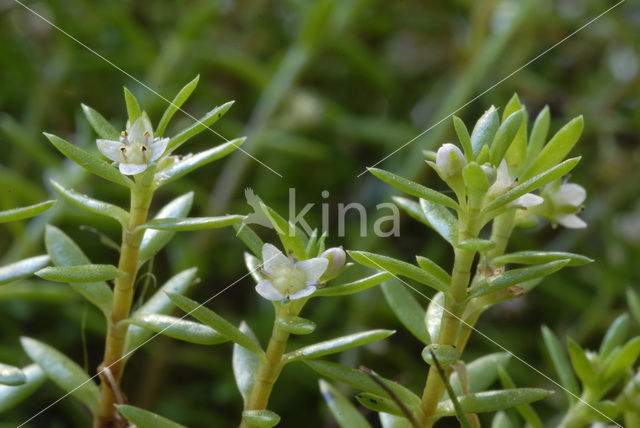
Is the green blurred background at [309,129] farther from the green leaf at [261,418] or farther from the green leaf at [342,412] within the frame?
the green leaf at [261,418]

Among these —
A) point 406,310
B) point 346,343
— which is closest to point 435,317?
point 406,310

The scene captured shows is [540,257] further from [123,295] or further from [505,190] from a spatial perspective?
[123,295]

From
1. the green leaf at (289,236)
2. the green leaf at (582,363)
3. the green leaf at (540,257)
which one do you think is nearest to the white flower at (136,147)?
the green leaf at (289,236)

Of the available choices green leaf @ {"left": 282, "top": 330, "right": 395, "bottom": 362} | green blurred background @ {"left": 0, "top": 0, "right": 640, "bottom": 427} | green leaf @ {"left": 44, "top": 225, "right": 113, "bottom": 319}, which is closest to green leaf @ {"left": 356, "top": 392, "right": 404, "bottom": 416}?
green leaf @ {"left": 282, "top": 330, "right": 395, "bottom": 362}

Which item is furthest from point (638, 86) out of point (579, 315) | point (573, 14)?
point (579, 315)

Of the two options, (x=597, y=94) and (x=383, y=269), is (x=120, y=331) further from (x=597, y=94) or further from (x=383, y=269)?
(x=597, y=94)

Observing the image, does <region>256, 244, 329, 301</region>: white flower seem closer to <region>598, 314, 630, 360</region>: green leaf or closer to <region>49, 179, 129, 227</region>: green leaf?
<region>49, 179, 129, 227</region>: green leaf

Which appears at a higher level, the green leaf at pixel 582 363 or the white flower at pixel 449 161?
the white flower at pixel 449 161
